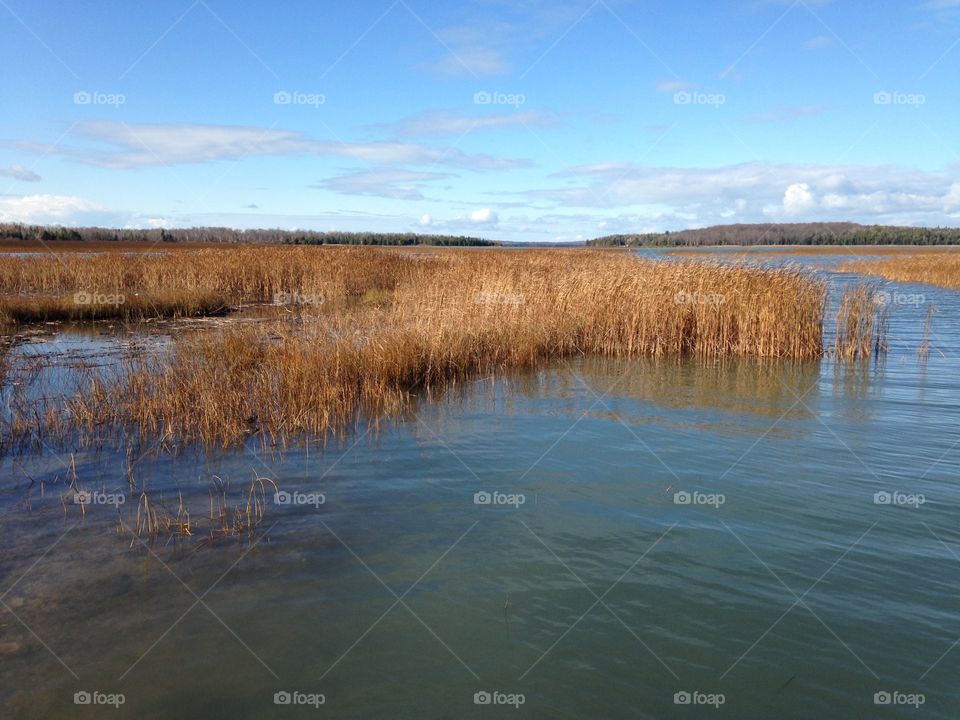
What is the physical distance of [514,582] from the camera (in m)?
5.20

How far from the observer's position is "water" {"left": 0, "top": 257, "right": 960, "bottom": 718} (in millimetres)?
4020

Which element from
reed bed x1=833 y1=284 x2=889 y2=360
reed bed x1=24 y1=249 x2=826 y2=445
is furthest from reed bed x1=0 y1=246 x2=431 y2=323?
reed bed x1=833 y1=284 x2=889 y2=360

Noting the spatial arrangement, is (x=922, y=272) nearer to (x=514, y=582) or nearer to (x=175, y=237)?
(x=514, y=582)

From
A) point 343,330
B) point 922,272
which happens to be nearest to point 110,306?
point 343,330

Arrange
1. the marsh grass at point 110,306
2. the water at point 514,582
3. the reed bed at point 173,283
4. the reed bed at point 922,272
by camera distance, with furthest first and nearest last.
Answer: the reed bed at point 922,272, the reed bed at point 173,283, the marsh grass at point 110,306, the water at point 514,582

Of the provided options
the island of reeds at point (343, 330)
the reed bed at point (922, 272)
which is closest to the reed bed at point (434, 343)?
the island of reeds at point (343, 330)

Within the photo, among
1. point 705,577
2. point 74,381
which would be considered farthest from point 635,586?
point 74,381

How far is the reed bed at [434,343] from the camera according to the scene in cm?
895

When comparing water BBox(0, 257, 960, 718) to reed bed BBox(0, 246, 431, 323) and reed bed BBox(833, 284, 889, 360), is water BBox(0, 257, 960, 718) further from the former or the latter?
reed bed BBox(0, 246, 431, 323)

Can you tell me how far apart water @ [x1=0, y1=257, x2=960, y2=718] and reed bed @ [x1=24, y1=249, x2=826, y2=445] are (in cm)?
100

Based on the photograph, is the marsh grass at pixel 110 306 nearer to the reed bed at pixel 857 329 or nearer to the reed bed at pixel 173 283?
the reed bed at pixel 173 283

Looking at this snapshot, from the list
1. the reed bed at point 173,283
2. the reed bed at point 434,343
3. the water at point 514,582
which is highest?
the reed bed at point 173,283

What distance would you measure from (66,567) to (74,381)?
6475 mm

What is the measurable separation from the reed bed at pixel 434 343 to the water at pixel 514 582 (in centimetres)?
100
